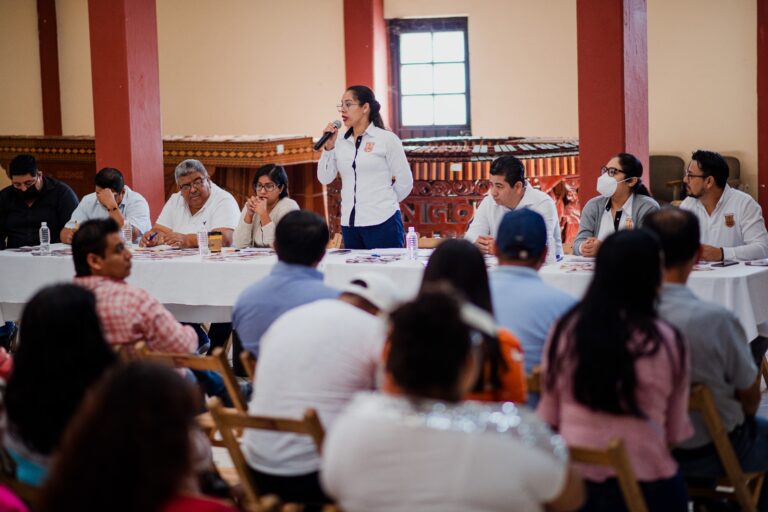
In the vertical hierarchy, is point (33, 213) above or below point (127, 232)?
above

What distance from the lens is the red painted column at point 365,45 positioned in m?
11.7

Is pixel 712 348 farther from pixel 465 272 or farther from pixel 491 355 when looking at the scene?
pixel 491 355

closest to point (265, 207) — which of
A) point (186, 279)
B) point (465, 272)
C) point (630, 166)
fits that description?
point (186, 279)

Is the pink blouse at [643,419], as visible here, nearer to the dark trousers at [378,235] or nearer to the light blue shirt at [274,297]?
the light blue shirt at [274,297]

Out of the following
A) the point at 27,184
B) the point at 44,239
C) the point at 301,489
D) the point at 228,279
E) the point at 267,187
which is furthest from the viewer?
the point at 27,184

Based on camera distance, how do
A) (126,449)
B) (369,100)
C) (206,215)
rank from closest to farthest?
(126,449) → (206,215) → (369,100)

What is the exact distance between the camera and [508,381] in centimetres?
264

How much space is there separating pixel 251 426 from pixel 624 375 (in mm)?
930

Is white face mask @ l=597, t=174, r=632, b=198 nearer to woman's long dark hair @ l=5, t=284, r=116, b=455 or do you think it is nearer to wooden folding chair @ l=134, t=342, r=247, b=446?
wooden folding chair @ l=134, t=342, r=247, b=446

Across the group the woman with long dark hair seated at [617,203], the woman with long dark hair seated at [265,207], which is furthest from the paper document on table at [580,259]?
the woman with long dark hair seated at [265,207]

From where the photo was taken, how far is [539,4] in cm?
1162

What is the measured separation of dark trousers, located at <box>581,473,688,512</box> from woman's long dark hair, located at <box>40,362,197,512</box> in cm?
122

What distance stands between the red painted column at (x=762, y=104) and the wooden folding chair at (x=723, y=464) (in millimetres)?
7609

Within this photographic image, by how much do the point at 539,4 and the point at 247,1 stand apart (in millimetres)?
3238
